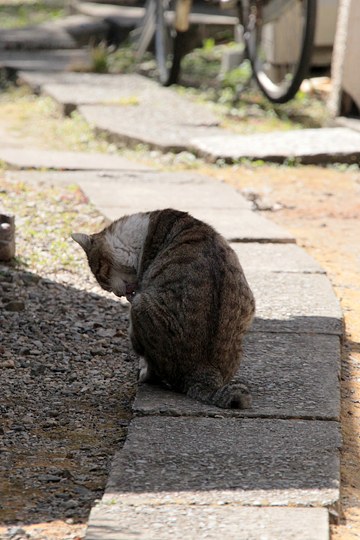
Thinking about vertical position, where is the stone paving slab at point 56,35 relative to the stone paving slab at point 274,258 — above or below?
below

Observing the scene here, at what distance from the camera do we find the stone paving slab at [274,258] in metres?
5.82

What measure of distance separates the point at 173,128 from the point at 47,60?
4.03 m

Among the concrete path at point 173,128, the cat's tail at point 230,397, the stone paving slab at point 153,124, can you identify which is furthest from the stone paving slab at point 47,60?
the cat's tail at point 230,397

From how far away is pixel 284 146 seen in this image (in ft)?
29.0

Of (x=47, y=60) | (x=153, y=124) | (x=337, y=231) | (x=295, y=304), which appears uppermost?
(x=295, y=304)

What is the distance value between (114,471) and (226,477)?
36 cm

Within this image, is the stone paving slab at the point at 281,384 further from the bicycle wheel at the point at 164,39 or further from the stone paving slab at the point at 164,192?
the bicycle wheel at the point at 164,39

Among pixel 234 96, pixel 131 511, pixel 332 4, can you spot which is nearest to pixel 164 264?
pixel 131 511

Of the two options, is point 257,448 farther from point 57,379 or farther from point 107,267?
point 107,267

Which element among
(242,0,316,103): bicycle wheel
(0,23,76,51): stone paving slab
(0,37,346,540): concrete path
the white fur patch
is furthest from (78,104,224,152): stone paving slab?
the white fur patch

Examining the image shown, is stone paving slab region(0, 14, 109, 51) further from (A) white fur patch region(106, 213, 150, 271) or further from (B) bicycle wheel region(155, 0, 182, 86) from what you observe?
(A) white fur patch region(106, 213, 150, 271)

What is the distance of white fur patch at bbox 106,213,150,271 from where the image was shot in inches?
180

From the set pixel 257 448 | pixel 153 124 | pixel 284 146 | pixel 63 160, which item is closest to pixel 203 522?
pixel 257 448

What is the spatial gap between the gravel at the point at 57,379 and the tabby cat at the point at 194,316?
0.93 ft
